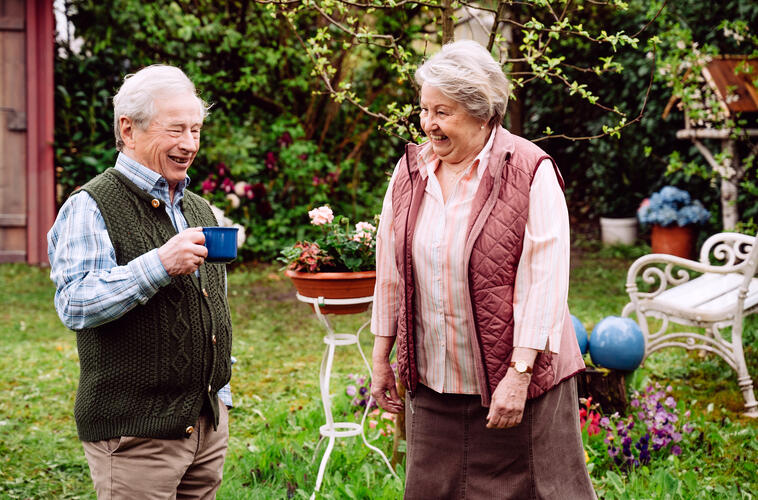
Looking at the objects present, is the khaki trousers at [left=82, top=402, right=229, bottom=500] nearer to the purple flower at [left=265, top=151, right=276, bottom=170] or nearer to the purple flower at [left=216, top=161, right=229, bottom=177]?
the purple flower at [left=216, top=161, right=229, bottom=177]

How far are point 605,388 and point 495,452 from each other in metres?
1.97

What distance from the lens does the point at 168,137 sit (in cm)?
194

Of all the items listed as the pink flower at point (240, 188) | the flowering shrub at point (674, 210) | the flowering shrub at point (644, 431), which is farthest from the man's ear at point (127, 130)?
the flowering shrub at point (674, 210)

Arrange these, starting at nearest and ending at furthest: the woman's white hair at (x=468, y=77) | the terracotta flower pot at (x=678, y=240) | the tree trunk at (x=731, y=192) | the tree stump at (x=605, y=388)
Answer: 1. the woman's white hair at (x=468, y=77)
2. the tree stump at (x=605, y=388)
3. the tree trunk at (x=731, y=192)
4. the terracotta flower pot at (x=678, y=240)

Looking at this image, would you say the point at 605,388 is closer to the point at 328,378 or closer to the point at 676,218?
the point at 328,378

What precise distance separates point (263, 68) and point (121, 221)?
22.9ft

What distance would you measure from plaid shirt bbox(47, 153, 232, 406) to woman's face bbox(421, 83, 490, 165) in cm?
80

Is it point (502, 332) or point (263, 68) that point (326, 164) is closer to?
point (263, 68)

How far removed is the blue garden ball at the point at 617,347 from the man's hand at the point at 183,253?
105 inches

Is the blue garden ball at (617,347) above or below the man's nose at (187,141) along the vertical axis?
below

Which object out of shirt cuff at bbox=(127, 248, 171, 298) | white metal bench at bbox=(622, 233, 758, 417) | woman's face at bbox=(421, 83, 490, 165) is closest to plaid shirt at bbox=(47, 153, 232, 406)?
shirt cuff at bbox=(127, 248, 171, 298)

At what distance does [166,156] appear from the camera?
6.45 feet

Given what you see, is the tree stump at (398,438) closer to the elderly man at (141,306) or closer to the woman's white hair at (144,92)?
the elderly man at (141,306)

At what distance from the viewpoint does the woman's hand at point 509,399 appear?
1975 mm
